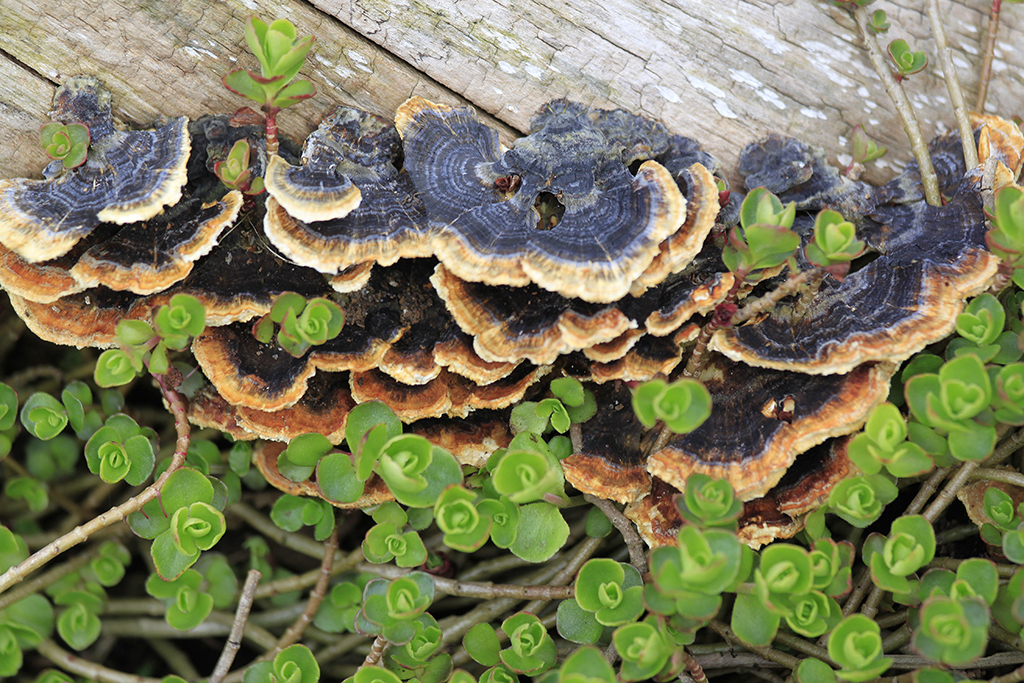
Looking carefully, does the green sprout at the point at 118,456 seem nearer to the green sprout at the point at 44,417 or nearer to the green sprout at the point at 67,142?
the green sprout at the point at 44,417

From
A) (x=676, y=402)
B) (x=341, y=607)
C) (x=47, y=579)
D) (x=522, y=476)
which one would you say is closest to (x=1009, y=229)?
(x=676, y=402)

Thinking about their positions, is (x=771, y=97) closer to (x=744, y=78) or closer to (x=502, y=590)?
(x=744, y=78)

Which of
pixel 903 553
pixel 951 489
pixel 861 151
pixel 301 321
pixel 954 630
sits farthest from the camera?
pixel 861 151

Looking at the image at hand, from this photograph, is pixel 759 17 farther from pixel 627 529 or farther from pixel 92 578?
pixel 92 578

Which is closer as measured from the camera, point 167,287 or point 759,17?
point 167,287

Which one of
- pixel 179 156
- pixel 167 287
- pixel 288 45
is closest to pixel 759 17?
pixel 288 45

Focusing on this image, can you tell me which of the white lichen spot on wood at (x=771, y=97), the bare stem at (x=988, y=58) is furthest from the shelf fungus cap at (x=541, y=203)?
the bare stem at (x=988, y=58)

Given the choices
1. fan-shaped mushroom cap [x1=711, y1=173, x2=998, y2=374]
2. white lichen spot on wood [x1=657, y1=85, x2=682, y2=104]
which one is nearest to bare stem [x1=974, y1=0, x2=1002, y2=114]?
fan-shaped mushroom cap [x1=711, y1=173, x2=998, y2=374]

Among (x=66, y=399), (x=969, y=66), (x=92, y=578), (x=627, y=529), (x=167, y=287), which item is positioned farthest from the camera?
(x=92, y=578)
